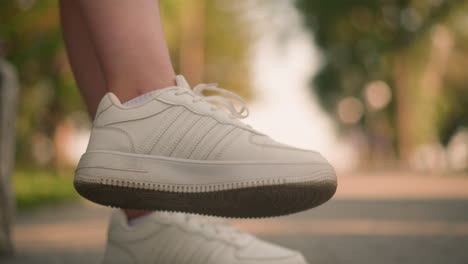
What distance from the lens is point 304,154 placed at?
1.38m

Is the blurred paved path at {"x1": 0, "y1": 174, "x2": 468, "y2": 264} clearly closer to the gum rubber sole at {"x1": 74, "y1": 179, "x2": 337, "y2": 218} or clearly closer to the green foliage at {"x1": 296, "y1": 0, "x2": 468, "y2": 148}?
the gum rubber sole at {"x1": 74, "y1": 179, "x2": 337, "y2": 218}

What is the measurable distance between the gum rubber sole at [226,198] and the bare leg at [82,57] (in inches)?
17.6

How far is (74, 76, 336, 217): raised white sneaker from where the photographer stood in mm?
1327

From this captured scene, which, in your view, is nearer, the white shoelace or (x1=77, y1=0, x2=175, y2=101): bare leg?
(x1=77, y1=0, x2=175, y2=101): bare leg

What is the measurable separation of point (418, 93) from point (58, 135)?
9.98 metres

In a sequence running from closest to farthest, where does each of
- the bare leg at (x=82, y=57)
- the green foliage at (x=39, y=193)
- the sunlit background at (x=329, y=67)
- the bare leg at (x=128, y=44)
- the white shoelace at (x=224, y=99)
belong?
the bare leg at (x=128, y=44) → the white shoelace at (x=224, y=99) → the bare leg at (x=82, y=57) → the green foliage at (x=39, y=193) → the sunlit background at (x=329, y=67)

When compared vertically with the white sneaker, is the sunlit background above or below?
below

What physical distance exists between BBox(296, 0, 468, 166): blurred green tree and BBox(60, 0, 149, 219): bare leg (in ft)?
44.9

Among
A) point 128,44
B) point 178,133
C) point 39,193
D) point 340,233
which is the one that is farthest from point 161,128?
point 39,193

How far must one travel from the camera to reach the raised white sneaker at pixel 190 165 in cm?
133

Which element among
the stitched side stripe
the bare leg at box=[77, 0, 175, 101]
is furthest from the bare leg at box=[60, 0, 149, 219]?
the stitched side stripe

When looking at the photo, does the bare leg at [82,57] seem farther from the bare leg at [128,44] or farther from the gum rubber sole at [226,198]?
the gum rubber sole at [226,198]

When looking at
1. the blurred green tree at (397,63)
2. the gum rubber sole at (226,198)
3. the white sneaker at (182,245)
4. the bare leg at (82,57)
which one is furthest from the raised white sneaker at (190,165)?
the blurred green tree at (397,63)

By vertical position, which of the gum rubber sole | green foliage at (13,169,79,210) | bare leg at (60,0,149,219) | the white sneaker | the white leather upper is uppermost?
bare leg at (60,0,149,219)
